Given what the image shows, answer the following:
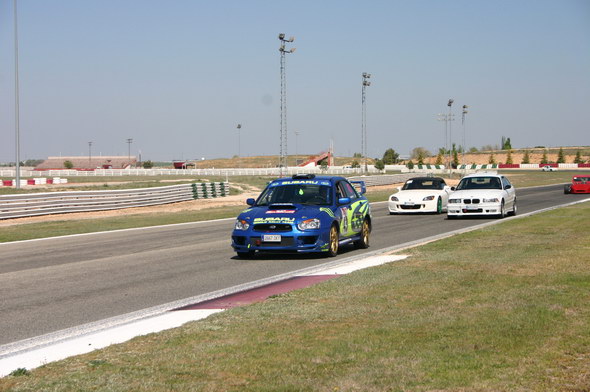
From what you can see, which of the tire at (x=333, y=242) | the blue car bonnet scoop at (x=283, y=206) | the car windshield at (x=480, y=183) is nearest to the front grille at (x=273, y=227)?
the blue car bonnet scoop at (x=283, y=206)

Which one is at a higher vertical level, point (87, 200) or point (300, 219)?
point (300, 219)

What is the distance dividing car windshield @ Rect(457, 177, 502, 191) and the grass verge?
1512 centimetres

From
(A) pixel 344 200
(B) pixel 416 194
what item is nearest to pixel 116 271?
(A) pixel 344 200

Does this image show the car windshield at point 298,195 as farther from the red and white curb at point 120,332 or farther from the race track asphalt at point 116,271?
the red and white curb at point 120,332

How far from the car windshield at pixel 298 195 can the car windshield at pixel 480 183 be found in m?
11.7

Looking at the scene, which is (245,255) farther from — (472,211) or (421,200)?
(421,200)

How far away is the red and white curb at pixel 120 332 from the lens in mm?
6570

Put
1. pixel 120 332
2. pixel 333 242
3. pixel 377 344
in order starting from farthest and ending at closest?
1. pixel 333 242
2. pixel 120 332
3. pixel 377 344

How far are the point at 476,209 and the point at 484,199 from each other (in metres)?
0.40

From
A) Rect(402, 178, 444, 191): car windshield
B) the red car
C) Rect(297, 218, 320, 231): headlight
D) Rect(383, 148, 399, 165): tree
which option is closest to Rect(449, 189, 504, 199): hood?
Rect(402, 178, 444, 191): car windshield

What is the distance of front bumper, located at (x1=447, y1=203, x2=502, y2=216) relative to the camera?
24.7 m

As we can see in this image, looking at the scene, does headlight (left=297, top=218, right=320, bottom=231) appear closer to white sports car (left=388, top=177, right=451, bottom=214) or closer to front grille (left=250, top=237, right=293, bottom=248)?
front grille (left=250, top=237, right=293, bottom=248)

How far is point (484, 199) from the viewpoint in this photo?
2480cm

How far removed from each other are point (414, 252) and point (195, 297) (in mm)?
5431
